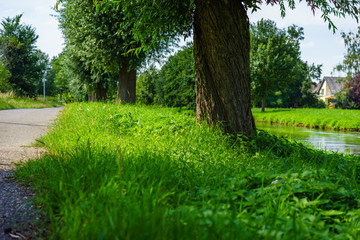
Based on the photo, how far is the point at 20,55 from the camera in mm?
32531

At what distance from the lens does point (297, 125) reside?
2308 cm

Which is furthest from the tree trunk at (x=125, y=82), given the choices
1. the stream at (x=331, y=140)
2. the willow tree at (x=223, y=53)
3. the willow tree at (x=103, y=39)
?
the willow tree at (x=223, y=53)

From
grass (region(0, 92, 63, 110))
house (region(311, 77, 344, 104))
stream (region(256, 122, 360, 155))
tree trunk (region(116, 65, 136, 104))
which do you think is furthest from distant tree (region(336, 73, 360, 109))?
grass (region(0, 92, 63, 110))

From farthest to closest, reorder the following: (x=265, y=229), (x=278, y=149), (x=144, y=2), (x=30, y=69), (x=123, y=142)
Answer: (x=30, y=69), (x=144, y=2), (x=278, y=149), (x=123, y=142), (x=265, y=229)

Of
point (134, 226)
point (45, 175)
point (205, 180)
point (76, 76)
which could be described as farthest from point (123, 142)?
point (76, 76)

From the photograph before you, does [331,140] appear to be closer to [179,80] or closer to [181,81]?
[181,81]

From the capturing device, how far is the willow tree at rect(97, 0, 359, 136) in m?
5.75

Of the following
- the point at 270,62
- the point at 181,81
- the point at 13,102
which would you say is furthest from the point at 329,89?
the point at 13,102

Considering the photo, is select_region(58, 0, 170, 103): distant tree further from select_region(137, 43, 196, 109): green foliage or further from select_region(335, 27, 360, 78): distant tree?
select_region(335, 27, 360, 78): distant tree

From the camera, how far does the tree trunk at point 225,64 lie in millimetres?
5742

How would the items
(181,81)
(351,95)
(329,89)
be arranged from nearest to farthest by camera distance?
(181,81) → (351,95) → (329,89)

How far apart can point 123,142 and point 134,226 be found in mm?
2993

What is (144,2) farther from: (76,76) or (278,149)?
(76,76)

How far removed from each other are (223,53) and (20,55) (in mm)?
32744
